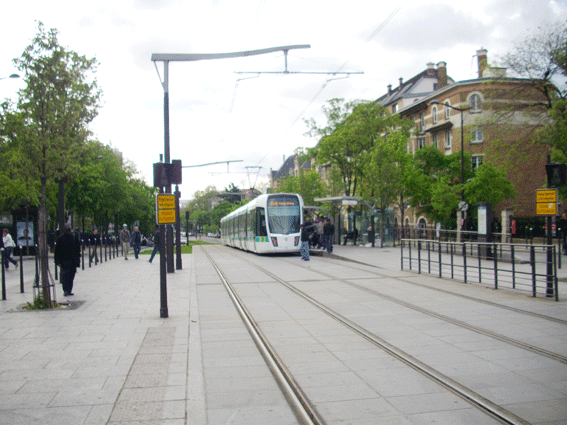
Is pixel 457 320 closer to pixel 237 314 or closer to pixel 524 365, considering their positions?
pixel 524 365

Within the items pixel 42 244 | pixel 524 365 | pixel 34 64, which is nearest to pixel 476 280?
pixel 524 365

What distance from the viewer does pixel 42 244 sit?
408 inches

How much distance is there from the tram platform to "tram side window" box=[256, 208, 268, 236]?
49.5ft

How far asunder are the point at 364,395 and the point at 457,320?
413 cm

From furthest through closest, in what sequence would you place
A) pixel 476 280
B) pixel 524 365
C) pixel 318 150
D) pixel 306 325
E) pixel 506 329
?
pixel 318 150
pixel 476 280
pixel 306 325
pixel 506 329
pixel 524 365

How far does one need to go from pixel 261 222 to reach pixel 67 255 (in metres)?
15.5

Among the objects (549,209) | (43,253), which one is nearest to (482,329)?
(549,209)

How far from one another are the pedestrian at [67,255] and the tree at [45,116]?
148 centimetres

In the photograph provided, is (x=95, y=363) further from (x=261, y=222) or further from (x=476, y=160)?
(x=476, y=160)

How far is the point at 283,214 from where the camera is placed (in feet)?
85.8

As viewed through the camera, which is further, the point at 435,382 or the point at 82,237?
the point at 82,237

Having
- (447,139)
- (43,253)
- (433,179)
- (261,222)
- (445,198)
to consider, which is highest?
(447,139)

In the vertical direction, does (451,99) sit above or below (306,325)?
above

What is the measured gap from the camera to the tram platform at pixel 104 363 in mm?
4484
